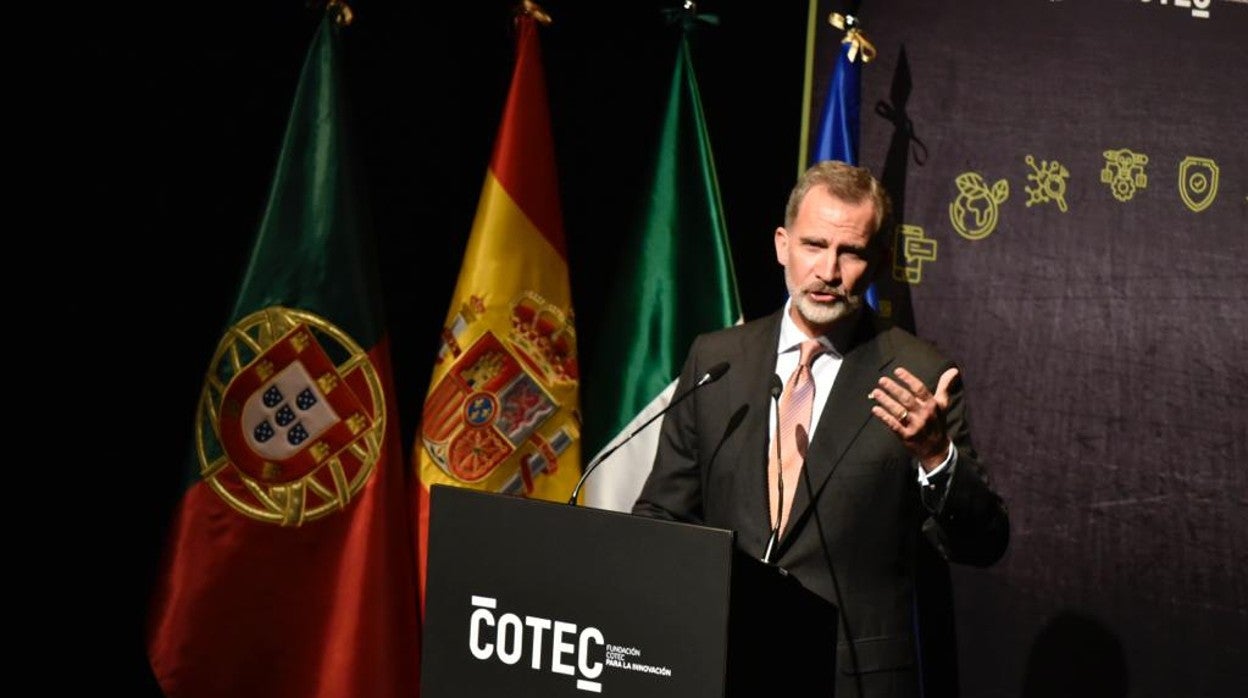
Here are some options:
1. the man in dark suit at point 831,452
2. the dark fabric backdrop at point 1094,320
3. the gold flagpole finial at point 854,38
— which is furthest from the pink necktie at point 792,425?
the gold flagpole finial at point 854,38

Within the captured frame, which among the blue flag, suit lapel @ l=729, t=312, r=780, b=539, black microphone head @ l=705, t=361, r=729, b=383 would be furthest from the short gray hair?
the blue flag

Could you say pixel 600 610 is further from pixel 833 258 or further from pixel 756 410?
pixel 833 258

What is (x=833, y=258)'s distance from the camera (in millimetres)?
2492

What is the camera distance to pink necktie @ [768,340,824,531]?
8.07ft

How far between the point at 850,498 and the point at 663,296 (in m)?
1.22

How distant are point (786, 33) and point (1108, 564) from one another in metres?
1.64

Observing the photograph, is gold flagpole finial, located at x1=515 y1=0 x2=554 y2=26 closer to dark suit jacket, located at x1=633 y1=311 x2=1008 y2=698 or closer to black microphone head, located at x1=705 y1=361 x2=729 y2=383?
dark suit jacket, located at x1=633 y1=311 x2=1008 y2=698

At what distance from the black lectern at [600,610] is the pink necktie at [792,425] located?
1.29 ft

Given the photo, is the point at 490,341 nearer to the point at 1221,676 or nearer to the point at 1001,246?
the point at 1001,246

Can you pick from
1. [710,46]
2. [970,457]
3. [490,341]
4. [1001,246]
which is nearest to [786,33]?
[710,46]

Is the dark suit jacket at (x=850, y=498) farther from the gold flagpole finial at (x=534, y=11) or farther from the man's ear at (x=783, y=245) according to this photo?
the gold flagpole finial at (x=534, y=11)

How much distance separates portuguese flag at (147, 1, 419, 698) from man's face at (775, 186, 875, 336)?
1282mm

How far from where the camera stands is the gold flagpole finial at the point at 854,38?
325cm

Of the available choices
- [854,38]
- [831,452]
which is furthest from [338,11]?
[831,452]
